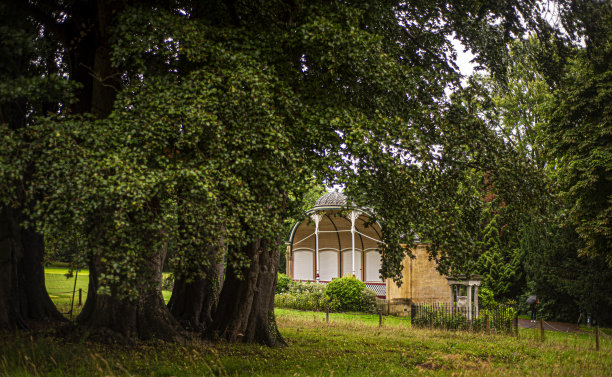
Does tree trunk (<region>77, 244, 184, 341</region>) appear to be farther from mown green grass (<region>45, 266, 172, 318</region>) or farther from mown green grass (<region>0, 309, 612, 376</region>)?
mown green grass (<region>45, 266, 172, 318</region>)

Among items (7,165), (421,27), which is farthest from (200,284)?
(421,27)

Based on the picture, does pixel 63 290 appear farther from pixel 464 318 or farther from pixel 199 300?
pixel 464 318

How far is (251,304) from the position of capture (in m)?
10.4

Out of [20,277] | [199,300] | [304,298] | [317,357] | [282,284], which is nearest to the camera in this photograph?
[317,357]

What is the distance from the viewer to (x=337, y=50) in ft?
26.5

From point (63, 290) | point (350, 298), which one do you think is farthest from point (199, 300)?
point (63, 290)

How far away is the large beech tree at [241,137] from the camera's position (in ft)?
21.6

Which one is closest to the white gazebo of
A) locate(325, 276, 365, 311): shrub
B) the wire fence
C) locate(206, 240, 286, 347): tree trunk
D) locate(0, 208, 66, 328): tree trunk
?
locate(325, 276, 365, 311): shrub

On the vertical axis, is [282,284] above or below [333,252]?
below

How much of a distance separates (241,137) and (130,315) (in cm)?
473

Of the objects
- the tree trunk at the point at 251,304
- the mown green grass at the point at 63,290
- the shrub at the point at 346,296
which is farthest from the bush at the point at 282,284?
the tree trunk at the point at 251,304

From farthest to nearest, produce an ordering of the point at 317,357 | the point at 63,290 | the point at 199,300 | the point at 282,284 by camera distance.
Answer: the point at 282,284, the point at 63,290, the point at 199,300, the point at 317,357

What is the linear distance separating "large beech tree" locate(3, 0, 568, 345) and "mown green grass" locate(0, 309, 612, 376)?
1.08 m

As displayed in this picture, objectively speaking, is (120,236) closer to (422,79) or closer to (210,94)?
(210,94)
